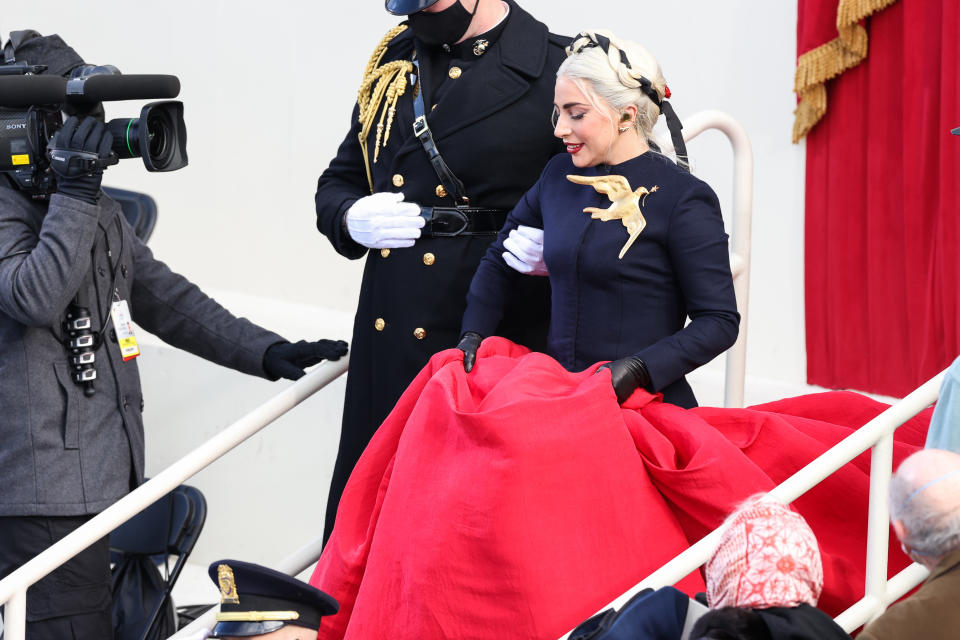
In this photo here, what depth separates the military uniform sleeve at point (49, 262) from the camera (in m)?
Answer: 2.37

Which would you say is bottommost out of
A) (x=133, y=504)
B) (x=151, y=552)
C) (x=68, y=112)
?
(x=151, y=552)

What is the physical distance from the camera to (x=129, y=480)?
2.59m

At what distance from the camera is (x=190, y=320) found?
110 inches

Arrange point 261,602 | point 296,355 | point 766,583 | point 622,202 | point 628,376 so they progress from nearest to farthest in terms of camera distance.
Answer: point 766,583 → point 261,602 → point 628,376 → point 622,202 → point 296,355

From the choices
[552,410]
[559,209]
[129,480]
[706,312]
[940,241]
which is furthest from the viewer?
[940,241]

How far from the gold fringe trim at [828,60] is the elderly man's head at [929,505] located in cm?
193

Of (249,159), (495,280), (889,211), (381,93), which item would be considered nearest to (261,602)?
(495,280)

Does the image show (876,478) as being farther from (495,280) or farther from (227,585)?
(227,585)

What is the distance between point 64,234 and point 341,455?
0.66 metres

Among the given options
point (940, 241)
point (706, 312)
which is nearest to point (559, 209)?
point (706, 312)

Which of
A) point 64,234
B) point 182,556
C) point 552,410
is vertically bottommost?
point 182,556

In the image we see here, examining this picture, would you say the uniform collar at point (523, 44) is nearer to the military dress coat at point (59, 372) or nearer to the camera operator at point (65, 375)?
the camera operator at point (65, 375)

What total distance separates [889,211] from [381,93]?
1.42m

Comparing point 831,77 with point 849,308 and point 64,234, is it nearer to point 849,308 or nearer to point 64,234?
point 849,308
